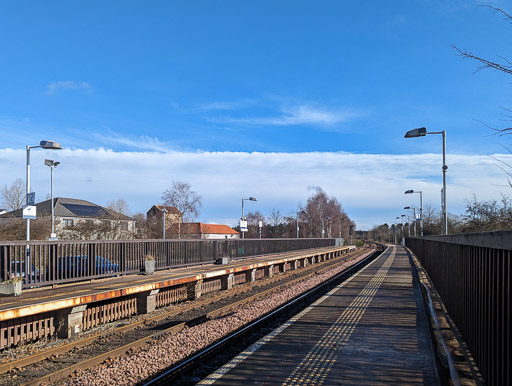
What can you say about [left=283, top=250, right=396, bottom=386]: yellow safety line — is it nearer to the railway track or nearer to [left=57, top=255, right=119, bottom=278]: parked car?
the railway track

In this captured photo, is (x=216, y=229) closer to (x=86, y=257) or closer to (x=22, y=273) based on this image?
(x=86, y=257)

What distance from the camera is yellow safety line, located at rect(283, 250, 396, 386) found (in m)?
6.37

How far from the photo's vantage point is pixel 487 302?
5492 millimetres

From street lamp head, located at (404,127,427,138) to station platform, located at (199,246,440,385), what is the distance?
6.38m

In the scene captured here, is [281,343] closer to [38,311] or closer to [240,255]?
[38,311]

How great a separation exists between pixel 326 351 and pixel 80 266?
29.4 feet

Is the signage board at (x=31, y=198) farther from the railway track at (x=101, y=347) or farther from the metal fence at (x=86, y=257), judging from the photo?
the railway track at (x=101, y=347)

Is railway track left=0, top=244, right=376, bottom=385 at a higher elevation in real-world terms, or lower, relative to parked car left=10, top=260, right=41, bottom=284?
lower

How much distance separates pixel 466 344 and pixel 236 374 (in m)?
3.95

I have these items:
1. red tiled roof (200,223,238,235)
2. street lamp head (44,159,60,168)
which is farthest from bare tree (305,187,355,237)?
street lamp head (44,159,60,168)

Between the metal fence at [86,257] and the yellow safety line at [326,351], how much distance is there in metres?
7.91

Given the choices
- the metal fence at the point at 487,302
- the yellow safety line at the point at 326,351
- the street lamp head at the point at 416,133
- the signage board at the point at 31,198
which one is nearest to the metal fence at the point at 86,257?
the signage board at the point at 31,198

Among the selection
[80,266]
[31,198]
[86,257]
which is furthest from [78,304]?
[31,198]

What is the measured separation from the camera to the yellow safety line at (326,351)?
20.9ft
